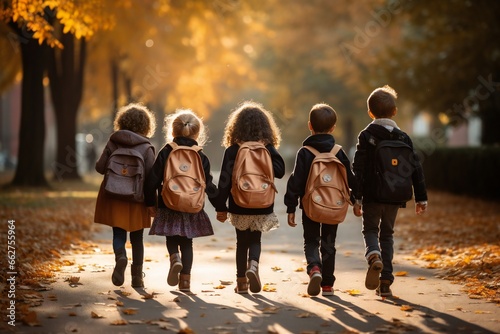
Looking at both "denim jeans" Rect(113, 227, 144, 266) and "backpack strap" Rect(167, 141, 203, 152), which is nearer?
"backpack strap" Rect(167, 141, 203, 152)

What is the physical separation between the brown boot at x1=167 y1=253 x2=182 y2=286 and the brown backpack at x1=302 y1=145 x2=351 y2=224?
114 cm

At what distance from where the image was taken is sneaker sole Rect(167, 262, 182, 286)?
6.95 meters

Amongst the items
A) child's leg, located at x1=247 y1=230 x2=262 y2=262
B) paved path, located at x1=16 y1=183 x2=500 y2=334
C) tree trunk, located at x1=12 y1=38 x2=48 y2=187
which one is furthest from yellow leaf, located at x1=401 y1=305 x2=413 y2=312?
tree trunk, located at x1=12 y1=38 x2=48 y2=187

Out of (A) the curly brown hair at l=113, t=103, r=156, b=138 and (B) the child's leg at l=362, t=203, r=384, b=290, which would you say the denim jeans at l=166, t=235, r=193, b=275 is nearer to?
(A) the curly brown hair at l=113, t=103, r=156, b=138

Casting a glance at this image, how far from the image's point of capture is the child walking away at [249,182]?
22.6 ft

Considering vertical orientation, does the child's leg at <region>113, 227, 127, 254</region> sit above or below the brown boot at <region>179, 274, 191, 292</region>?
above

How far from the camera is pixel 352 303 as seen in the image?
21.8ft

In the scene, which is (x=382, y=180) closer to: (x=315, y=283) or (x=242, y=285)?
(x=315, y=283)

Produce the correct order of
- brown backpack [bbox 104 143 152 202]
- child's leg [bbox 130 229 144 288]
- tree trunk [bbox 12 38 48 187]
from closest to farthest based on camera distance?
brown backpack [bbox 104 143 152 202] < child's leg [bbox 130 229 144 288] < tree trunk [bbox 12 38 48 187]

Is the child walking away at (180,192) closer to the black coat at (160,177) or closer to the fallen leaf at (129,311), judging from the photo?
the black coat at (160,177)

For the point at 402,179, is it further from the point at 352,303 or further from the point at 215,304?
the point at 215,304

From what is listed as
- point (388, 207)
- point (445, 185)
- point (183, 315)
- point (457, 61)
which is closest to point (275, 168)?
point (388, 207)

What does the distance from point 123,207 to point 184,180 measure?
64cm

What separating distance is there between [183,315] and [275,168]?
1.58 meters
